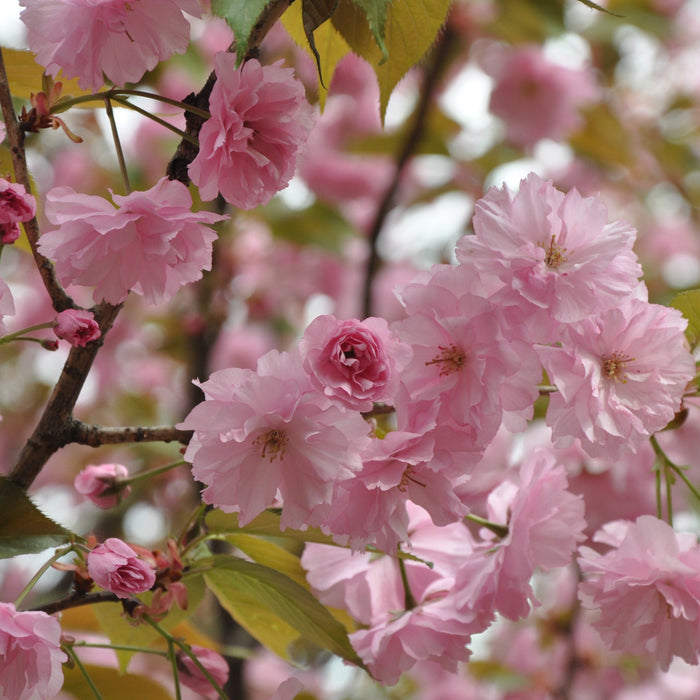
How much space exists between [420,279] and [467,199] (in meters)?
2.25

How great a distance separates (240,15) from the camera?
0.66 meters

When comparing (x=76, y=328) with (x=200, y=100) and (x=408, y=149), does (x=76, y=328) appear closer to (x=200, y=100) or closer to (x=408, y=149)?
(x=200, y=100)

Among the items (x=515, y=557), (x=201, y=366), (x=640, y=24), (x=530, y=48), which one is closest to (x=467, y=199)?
(x=530, y=48)

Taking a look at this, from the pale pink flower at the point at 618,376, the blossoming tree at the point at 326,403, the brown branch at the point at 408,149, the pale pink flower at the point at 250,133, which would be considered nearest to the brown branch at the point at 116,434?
the blossoming tree at the point at 326,403

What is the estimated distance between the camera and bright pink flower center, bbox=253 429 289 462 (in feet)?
2.46

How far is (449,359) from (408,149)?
5.05 feet

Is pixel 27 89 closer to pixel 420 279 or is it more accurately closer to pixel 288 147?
pixel 288 147

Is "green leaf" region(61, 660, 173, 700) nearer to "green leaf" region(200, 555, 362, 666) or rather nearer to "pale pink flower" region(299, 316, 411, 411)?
"green leaf" region(200, 555, 362, 666)

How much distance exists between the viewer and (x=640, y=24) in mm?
2691

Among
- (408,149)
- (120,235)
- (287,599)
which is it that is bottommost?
(408,149)

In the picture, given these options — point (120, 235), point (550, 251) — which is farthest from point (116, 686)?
point (550, 251)

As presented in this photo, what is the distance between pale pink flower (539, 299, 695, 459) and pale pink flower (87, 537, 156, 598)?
0.37 m

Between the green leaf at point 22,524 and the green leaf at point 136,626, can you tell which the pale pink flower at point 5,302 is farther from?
the green leaf at point 136,626

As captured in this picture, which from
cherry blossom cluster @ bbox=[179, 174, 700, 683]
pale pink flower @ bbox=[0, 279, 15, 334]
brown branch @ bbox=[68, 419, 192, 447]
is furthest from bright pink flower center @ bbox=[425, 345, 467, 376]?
pale pink flower @ bbox=[0, 279, 15, 334]
